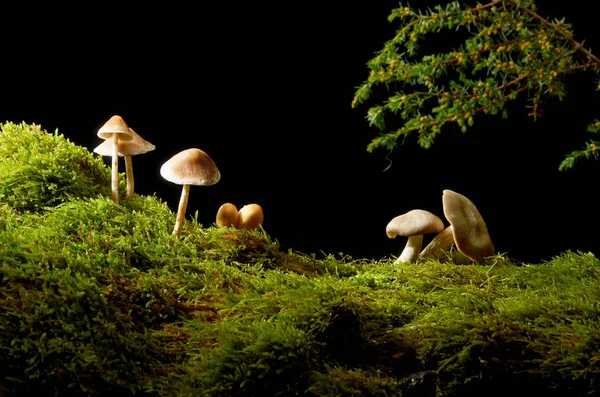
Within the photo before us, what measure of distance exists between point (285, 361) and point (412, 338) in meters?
0.35

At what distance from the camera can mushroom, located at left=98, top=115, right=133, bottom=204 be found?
2102mm

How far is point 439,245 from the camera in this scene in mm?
2619

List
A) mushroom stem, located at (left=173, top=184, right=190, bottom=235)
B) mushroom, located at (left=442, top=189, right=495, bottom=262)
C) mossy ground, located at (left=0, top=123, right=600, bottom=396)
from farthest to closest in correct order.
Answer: mushroom, located at (left=442, top=189, right=495, bottom=262) → mushroom stem, located at (left=173, top=184, right=190, bottom=235) → mossy ground, located at (left=0, top=123, right=600, bottom=396)

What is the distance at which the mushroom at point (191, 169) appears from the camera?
6.60 ft

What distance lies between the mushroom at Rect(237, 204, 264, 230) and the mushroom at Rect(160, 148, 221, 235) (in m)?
0.36

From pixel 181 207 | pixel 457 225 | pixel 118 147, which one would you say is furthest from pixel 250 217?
pixel 457 225

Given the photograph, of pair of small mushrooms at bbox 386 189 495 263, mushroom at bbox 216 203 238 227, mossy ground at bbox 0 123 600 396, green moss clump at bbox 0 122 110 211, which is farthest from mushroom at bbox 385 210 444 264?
green moss clump at bbox 0 122 110 211

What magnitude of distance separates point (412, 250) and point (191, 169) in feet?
3.30

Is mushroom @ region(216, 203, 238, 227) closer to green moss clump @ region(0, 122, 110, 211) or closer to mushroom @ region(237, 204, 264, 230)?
mushroom @ region(237, 204, 264, 230)

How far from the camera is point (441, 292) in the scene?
196 centimetres

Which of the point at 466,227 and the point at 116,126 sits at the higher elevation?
the point at 116,126

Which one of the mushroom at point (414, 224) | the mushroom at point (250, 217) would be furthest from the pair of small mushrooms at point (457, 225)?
→ the mushroom at point (250, 217)

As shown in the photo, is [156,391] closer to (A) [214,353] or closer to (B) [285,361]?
(A) [214,353]

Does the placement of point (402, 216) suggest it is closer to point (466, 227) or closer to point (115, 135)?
point (466, 227)
